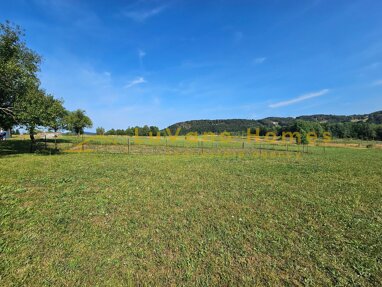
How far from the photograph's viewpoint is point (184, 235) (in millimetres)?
4551

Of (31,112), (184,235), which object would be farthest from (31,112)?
(184,235)

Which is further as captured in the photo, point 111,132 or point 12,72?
point 111,132

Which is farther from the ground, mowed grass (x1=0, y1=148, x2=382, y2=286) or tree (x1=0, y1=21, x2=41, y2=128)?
tree (x1=0, y1=21, x2=41, y2=128)

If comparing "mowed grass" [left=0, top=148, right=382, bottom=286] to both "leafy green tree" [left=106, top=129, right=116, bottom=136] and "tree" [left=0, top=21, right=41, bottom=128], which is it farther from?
"leafy green tree" [left=106, top=129, right=116, bottom=136]

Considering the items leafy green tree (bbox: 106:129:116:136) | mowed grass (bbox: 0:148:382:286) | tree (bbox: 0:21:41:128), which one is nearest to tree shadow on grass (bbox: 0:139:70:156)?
tree (bbox: 0:21:41:128)

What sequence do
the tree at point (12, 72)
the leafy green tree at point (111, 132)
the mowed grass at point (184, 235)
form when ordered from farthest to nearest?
the leafy green tree at point (111, 132), the tree at point (12, 72), the mowed grass at point (184, 235)

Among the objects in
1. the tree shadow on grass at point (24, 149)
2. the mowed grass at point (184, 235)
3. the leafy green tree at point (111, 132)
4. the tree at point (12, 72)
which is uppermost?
the tree at point (12, 72)

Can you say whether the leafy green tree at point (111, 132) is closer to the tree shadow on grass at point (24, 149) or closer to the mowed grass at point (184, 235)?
the tree shadow on grass at point (24, 149)

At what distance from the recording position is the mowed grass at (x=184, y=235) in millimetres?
3367

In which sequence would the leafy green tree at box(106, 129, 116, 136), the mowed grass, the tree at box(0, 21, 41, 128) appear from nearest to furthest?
the mowed grass < the tree at box(0, 21, 41, 128) < the leafy green tree at box(106, 129, 116, 136)

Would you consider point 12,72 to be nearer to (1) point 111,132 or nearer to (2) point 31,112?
(2) point 31,112

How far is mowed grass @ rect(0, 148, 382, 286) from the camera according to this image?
3367 mm

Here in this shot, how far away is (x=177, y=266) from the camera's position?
3.58 meters

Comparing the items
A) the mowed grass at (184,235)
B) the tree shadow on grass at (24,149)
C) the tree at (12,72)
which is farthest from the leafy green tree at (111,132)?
the mowed grass at (184,235)
